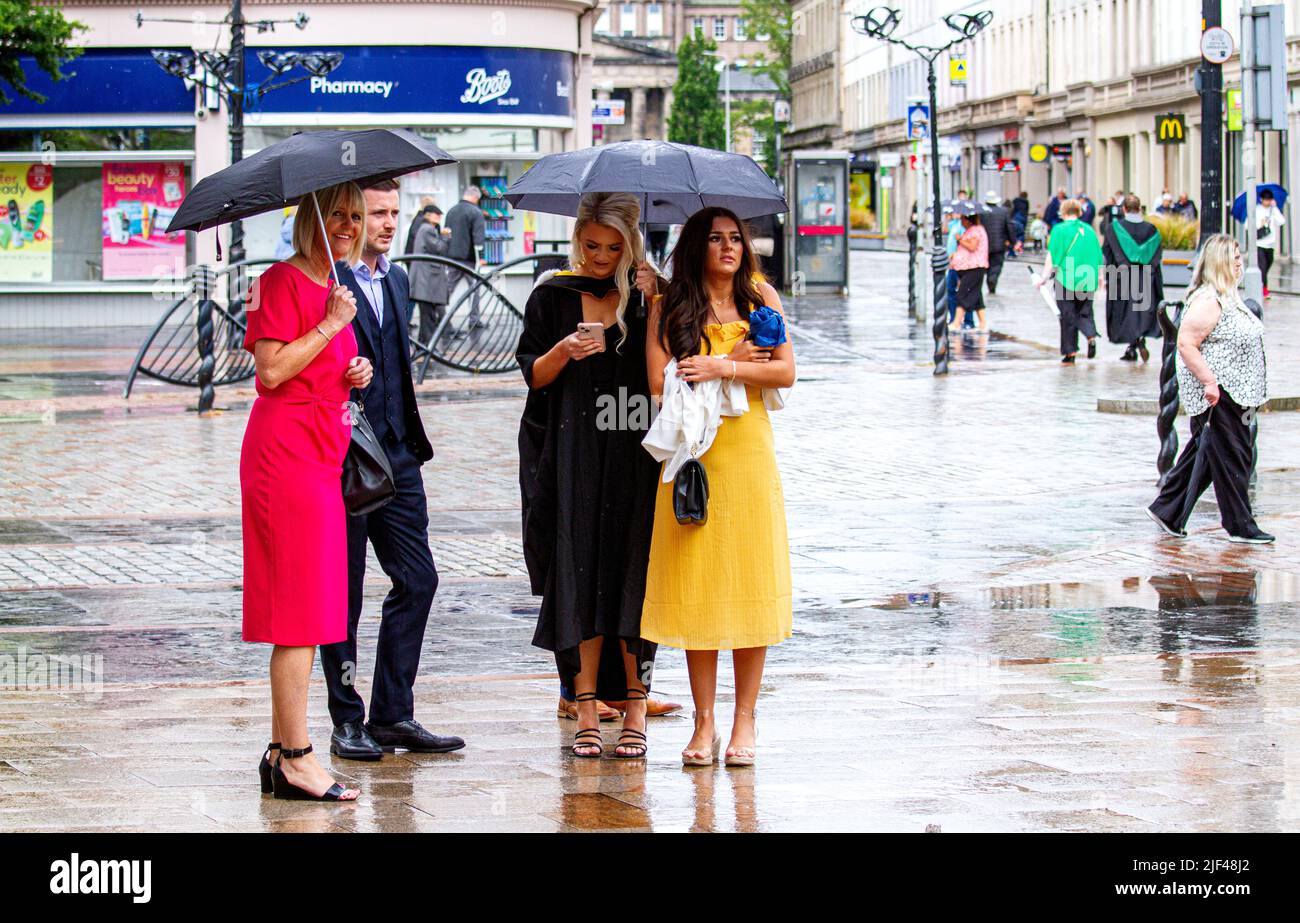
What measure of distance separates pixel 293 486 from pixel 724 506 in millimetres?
1332

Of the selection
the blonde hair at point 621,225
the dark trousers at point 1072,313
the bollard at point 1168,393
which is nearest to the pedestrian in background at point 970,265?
the dark trousers at point 1072,313

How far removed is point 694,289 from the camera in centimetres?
631

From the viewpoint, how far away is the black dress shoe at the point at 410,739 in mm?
6469

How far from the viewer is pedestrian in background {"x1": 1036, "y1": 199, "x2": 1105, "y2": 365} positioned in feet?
71.9

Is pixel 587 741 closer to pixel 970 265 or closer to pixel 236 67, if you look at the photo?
pixel 236 67

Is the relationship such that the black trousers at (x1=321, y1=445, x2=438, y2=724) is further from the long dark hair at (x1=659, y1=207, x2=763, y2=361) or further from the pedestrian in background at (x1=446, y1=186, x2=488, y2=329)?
the pedestrian in background at (x1=446, y1=186, x2=488, y2=329)

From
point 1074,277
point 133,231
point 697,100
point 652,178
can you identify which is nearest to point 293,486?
point 652,178

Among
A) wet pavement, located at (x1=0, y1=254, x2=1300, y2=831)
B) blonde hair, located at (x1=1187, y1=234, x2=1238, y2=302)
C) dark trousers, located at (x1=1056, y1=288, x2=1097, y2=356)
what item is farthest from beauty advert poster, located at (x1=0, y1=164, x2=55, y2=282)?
blonde hair, located at (x1=1187, y1=234, x2=1238, y2=302)

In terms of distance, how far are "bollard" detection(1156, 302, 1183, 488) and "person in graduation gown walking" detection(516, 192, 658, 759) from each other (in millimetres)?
6296

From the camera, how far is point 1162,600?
9328mm

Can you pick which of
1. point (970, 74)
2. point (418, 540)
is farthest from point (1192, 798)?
point (970, 74)

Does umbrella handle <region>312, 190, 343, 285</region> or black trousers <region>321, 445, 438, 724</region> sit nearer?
umbrella handle <region>312, 190, 343, 285</region>
